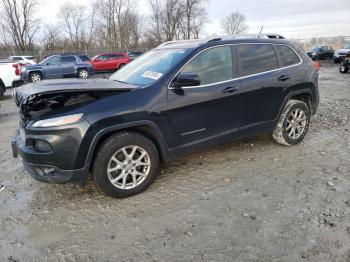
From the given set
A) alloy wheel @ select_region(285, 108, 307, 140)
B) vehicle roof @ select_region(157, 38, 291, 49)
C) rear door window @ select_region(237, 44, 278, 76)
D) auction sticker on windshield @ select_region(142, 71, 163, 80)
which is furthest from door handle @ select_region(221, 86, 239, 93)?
alloy wheel @ select_region(285, 108, 307, 140)

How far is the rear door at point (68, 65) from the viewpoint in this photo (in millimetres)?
16619

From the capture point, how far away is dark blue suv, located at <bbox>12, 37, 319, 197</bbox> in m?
3.03

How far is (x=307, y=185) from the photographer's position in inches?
140

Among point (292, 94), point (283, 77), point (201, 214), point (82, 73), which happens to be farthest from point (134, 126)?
point (82, 73)

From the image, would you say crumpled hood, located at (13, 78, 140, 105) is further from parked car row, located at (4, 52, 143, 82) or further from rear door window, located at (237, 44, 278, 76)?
parked car row, located at (4, 52, 143, 82)

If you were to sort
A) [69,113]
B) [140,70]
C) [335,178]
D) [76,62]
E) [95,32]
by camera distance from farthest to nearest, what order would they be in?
[95,32] < [76,62] < [140,70] < [335,178] < [69,113]

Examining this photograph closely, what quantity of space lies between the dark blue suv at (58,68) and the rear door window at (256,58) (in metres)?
14.1

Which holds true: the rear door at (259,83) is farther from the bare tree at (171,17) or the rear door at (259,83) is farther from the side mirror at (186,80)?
the bare tree at (171,17)

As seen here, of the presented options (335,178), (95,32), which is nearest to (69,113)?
(335,178)

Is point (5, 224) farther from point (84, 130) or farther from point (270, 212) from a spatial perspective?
point (270, 212)

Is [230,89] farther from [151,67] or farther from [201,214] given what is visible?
[201,214]

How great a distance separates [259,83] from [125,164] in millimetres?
2197

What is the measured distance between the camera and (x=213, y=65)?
12.5 ft

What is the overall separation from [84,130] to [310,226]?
7.85ft
